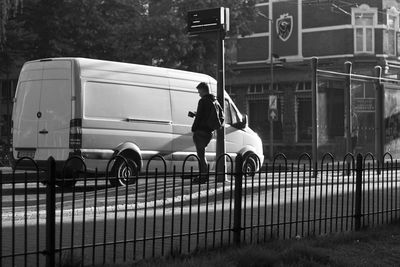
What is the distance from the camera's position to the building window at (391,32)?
118 ft

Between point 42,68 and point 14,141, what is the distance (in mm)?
1660

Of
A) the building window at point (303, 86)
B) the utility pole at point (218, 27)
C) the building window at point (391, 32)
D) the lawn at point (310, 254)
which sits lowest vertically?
the lawn at point (310, 254)

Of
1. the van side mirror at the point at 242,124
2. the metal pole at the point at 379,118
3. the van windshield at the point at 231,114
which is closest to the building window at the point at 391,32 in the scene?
the metal pole at the point at 379,118

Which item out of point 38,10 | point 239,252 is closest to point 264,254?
point 239,252

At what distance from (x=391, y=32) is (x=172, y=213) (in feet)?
Answer: 110

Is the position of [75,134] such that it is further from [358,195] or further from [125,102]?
[358,195]

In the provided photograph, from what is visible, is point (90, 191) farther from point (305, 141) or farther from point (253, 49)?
point (253, 49)

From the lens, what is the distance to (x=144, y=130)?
13.0m

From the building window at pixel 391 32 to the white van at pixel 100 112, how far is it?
24.5 m

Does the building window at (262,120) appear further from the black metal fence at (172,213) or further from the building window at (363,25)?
the black metal fence at (172,213)

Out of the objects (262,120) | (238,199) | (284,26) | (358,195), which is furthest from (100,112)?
(284,26)

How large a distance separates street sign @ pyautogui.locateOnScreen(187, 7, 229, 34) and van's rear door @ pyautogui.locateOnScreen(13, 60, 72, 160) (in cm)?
260

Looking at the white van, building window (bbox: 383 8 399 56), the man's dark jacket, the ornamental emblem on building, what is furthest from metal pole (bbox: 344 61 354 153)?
the ornamental emblem on building

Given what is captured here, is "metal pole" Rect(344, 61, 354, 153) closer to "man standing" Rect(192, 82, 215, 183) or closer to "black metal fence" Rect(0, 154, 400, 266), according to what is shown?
"man standing" Rect(192, 82, 215, 183)
